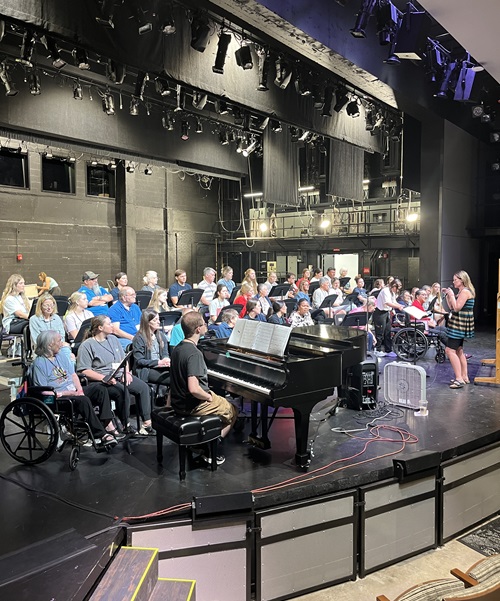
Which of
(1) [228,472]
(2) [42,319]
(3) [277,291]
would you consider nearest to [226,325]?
(2) [42,319]

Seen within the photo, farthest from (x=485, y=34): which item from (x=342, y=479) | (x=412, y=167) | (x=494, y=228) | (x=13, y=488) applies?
(x=494, y=228)

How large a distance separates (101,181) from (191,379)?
45.4 feet

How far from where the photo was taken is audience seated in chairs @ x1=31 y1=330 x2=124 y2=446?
4.25m

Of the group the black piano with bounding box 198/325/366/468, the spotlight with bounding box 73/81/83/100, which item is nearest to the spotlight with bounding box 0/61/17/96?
the spotlight with bounding box 73/81/83/100

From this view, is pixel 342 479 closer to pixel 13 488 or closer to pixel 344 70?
pixel 13 488

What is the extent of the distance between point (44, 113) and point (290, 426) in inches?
243

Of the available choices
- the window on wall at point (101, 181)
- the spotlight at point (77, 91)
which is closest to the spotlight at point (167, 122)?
the spotlight at point (77, 91)

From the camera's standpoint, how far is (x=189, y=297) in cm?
820

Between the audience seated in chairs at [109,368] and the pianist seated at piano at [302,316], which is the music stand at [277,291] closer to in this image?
the pianist seated at piano at [302,316]

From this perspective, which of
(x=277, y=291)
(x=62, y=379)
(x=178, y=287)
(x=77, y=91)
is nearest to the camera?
(x=62, y=379)

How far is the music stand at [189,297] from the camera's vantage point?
809 cm

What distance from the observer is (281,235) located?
65.9 feet

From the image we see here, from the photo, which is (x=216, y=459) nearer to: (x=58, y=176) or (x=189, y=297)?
(x=189, y=297)

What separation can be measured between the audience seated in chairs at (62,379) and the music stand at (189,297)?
3.68 meters
